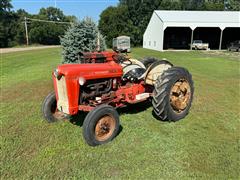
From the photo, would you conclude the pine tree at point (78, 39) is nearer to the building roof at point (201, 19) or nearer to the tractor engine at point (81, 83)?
the tractor engine at point (81, 83)

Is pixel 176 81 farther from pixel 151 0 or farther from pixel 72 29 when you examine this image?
pixel 151 0

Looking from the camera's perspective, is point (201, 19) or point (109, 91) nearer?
point (109, 91)

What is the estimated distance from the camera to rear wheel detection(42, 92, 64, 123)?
16.0 ft

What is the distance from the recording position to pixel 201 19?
33219 millimetres

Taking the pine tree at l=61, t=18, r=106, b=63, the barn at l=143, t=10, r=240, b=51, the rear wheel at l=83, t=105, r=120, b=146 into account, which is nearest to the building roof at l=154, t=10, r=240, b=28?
the barn at l=143, t=10, r=240, b=51

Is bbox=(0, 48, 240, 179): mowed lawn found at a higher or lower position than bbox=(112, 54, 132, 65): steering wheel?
lower

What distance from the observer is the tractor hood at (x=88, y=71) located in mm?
4074

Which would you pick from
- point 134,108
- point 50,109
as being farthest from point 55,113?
point 134,108

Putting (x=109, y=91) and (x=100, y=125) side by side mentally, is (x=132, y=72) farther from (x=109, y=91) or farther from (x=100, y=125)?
(x=100, y=125)

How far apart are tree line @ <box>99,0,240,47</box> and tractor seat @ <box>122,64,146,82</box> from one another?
3375 cm

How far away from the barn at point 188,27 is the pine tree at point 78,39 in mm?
23219

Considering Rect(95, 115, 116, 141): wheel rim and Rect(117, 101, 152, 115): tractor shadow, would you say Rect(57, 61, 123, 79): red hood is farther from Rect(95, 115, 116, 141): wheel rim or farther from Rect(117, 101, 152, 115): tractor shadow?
Rect(117, 101, 152, 115): tractor shadow

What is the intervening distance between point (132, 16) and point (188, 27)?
17.1 metres

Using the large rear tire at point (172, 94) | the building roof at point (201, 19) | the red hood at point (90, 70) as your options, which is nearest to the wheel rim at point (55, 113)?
the red hood at point (90, 70)
